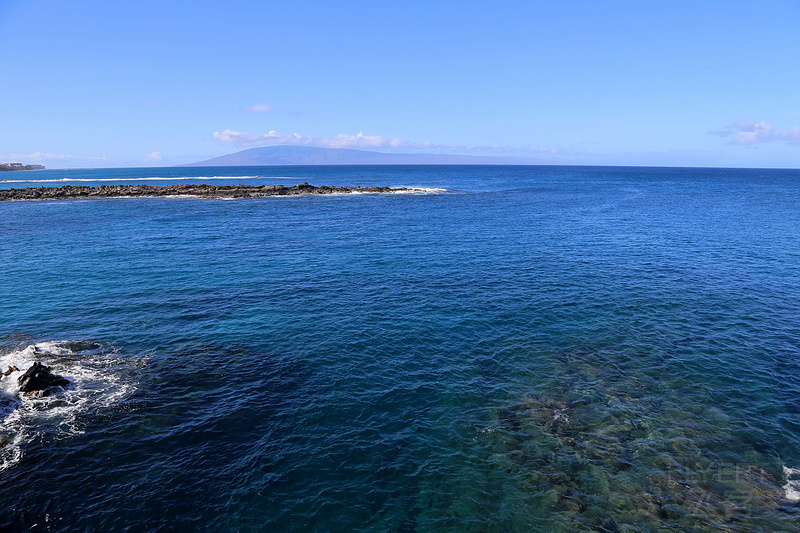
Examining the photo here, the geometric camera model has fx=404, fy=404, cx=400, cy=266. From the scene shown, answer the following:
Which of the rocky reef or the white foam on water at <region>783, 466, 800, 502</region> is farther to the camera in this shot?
the white foam on water at <region>783, 466, 800, 502</region>

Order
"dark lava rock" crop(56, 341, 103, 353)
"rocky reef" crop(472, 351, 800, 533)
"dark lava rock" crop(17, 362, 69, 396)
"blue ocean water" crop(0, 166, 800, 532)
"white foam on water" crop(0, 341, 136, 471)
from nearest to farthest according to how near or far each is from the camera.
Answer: "rocky reef" crop(472, 351, 800, 533)
"blue ocean water" crop(0, 166, 800, 532)
"white foam on water" crop(0, 341, 136, 471)
"dark lava rock" crop(17, 362, 69, 396)
"dark lava rock" crop(56, 341, 103, 353)

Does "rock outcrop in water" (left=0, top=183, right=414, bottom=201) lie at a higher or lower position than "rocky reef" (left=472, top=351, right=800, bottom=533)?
higher

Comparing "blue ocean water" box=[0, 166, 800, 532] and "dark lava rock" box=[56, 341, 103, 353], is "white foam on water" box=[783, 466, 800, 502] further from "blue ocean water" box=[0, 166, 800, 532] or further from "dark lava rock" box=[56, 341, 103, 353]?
"dark lava rock" box=[56, 341, 103, 353]

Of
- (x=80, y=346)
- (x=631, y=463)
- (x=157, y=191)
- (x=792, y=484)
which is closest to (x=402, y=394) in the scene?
(x=631, y=463)

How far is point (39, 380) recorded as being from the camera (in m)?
24.7

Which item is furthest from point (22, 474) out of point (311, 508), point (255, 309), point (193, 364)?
point (255, 309)

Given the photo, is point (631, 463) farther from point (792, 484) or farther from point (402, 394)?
point (402, 394)

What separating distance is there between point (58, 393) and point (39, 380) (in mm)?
1415

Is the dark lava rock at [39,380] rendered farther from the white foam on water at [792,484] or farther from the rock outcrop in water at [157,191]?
the rock outcrop in water at [157,191]

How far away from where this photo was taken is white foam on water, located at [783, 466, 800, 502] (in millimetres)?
17973

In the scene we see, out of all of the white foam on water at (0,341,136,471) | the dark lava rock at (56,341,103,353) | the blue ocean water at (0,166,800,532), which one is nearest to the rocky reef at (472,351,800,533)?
the blue ocean water at (0,166,800,532)

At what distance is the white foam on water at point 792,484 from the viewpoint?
59.0 ft

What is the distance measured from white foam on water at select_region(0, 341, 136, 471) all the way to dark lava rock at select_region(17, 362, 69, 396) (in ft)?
1.33

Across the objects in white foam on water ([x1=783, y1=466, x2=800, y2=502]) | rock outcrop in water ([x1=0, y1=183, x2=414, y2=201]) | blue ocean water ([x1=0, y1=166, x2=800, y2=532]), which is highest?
rock outcrop in water ([x1=0, y1=183, x2=414, y2=201])
